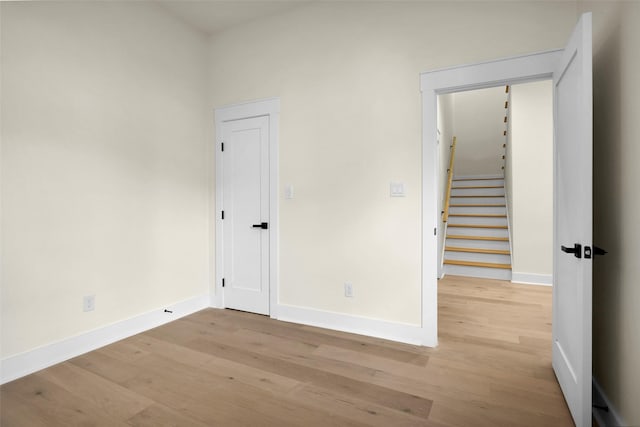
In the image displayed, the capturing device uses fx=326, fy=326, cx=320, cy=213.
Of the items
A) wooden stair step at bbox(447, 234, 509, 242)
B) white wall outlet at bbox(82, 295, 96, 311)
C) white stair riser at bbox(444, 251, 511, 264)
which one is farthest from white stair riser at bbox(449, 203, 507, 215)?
white wall outlet at bbox(82, 295, 96, 311)

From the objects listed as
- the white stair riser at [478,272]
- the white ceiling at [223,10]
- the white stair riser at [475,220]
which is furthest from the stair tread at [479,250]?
the white ceiling at [223,10]

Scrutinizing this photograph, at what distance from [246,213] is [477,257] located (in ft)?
12.0

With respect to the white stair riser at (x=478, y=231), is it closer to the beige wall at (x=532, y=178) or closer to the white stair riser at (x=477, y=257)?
the white stair riser at (x=477, y=257)

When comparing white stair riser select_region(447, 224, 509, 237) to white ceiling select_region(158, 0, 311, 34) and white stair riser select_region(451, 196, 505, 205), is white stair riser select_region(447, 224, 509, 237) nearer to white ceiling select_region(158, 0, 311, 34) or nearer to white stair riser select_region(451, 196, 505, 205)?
white stair riser select_region(451, 196, 505, 205)

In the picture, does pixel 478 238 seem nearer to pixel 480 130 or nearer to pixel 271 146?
pixel 480 130

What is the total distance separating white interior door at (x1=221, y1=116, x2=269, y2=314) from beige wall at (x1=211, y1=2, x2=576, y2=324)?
0.76ft

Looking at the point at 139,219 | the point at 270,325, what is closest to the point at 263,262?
the point at 270,325

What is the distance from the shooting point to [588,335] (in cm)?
153

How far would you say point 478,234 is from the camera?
5.49 m

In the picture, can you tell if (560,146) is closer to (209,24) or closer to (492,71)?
(492,71)

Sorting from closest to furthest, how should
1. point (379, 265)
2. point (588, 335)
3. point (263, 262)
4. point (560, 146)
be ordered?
point (588, 335)
point (560, 146)
point (379, 265)
point (263, 262)

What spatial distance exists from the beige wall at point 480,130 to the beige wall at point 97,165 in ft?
21.1

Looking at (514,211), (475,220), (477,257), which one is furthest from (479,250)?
(475,220)

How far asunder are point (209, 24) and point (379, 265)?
9.76ft
